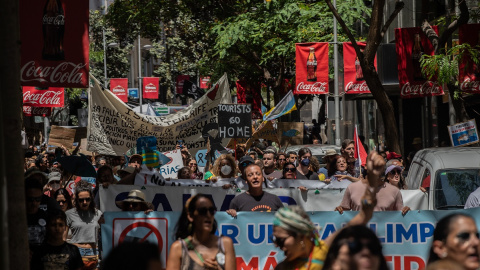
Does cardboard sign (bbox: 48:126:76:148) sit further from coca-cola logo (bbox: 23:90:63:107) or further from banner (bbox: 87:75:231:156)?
banner (bbox: 87:75:231:156)

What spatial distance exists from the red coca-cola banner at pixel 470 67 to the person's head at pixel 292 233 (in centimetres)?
1107

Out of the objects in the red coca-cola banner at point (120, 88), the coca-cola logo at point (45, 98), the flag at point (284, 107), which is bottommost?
the flag at point (284, 107)

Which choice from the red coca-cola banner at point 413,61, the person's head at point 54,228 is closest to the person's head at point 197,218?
the person's head at point 54,228

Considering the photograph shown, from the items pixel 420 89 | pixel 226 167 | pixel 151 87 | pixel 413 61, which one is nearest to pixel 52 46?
pixel 226 167

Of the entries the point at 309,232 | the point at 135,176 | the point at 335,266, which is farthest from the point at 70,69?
the point at 335,266

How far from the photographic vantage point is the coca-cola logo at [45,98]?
23.1m

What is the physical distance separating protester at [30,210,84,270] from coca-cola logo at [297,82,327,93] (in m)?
19.1

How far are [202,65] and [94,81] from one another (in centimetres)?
1812

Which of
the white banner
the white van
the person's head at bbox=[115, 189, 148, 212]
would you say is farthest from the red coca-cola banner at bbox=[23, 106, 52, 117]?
the person's head at bbox=[115, 189, 148, 212]

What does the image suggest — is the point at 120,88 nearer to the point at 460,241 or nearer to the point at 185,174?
the point at 185,174

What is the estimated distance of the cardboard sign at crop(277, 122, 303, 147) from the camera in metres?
23.4

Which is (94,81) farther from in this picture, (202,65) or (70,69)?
(202,65)

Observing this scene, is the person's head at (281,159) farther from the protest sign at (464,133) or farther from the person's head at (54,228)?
the person's head at (54,228)

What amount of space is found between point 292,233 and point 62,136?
15779 mm
